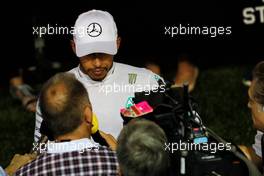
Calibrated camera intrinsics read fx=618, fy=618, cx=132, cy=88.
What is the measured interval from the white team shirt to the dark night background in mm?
4680

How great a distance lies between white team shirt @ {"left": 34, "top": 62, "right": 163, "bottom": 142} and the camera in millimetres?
4059

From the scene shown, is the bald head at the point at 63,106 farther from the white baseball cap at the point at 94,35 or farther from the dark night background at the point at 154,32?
the dark night background at the point at 154,32

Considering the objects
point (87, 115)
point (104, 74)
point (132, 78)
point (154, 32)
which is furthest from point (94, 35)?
point (154, 32)

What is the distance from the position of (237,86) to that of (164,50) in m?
1.66

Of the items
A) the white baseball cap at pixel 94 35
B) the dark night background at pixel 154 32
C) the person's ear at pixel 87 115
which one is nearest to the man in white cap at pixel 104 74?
the white baseball cap at pixel 94 35

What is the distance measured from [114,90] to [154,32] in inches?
204

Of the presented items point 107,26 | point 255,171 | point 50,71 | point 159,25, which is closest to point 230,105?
point 159,25

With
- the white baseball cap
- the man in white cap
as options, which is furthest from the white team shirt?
the white baseball cap

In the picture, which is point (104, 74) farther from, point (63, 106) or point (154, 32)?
point (154, 32)

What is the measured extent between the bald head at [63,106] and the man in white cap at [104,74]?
0.83 meters

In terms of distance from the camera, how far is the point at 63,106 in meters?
3.18

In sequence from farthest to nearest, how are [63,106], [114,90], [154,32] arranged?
[154,32] < [114,90] < [63,106]

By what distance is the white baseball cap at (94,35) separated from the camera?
4152 millimetres

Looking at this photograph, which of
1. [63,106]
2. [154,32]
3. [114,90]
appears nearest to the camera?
[63,106]
